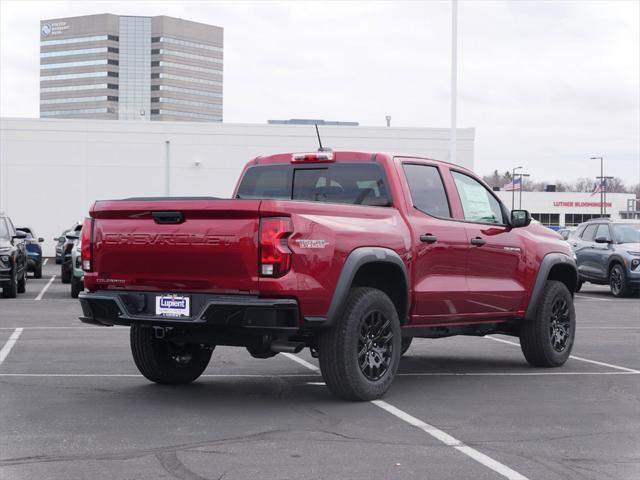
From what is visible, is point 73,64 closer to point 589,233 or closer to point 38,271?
point 38,271

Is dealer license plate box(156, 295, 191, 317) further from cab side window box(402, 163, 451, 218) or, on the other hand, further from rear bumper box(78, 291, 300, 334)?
cab side window box(402, 163, 451, 218)

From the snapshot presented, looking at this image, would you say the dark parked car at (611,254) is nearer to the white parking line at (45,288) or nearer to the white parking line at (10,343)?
the white parking line at (45,288)

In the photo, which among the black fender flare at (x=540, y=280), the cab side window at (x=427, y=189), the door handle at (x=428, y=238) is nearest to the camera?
the door handle at (x=428, y=238)

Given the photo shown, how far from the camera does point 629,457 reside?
6340 mm

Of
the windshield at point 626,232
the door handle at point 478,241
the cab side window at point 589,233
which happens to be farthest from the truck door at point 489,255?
the cab side window at point 589,233

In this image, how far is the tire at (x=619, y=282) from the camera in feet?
74.7

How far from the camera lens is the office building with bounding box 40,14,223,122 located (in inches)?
7357

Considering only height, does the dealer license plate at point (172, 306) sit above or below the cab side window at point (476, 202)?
below

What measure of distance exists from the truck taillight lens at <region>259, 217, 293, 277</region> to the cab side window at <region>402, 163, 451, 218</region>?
6.32ft

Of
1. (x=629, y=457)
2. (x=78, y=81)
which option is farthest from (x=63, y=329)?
(x=78, y=81)

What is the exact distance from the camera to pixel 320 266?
7.72m

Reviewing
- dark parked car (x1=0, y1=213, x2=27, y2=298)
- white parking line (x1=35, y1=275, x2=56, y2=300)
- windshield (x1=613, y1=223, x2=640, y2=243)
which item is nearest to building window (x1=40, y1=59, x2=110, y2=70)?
white parking line (x1=35, y1=275, x2=56, y2=300)

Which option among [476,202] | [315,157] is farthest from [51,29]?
[315,157]

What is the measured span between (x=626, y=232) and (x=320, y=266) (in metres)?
17.3
